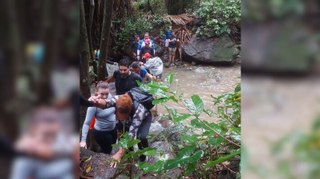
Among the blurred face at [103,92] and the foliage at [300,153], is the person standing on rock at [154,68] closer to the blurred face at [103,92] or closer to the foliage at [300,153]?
the blurred face at [103,92]

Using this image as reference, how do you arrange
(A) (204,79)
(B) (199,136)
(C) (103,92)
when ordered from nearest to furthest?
(B) (199,136) → (C) (103,92) → (A) (204,79)

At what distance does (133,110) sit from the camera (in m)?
3.48

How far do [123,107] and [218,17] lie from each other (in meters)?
8.94

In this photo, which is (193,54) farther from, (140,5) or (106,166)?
(106,166)

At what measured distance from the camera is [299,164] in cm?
33

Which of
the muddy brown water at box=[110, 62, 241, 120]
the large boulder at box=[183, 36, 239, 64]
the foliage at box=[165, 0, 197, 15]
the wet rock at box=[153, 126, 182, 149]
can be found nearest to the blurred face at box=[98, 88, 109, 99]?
the wet rock at box=[153, 126, 182, 149]

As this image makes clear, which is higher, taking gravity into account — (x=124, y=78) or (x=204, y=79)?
(x=124, y=78)

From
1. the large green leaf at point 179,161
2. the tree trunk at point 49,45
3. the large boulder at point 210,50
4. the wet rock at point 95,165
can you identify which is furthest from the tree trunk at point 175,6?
the tree trunk at point 49,45

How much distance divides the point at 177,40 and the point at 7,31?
11549 mm

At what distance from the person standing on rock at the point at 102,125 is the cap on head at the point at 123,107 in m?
0.08

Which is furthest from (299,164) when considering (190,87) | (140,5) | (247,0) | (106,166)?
(140,5)

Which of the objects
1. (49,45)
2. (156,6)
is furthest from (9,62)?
(156,6)

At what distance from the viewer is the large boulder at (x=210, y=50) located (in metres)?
11.4

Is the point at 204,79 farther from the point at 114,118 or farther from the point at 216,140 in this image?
the point at 216,140
